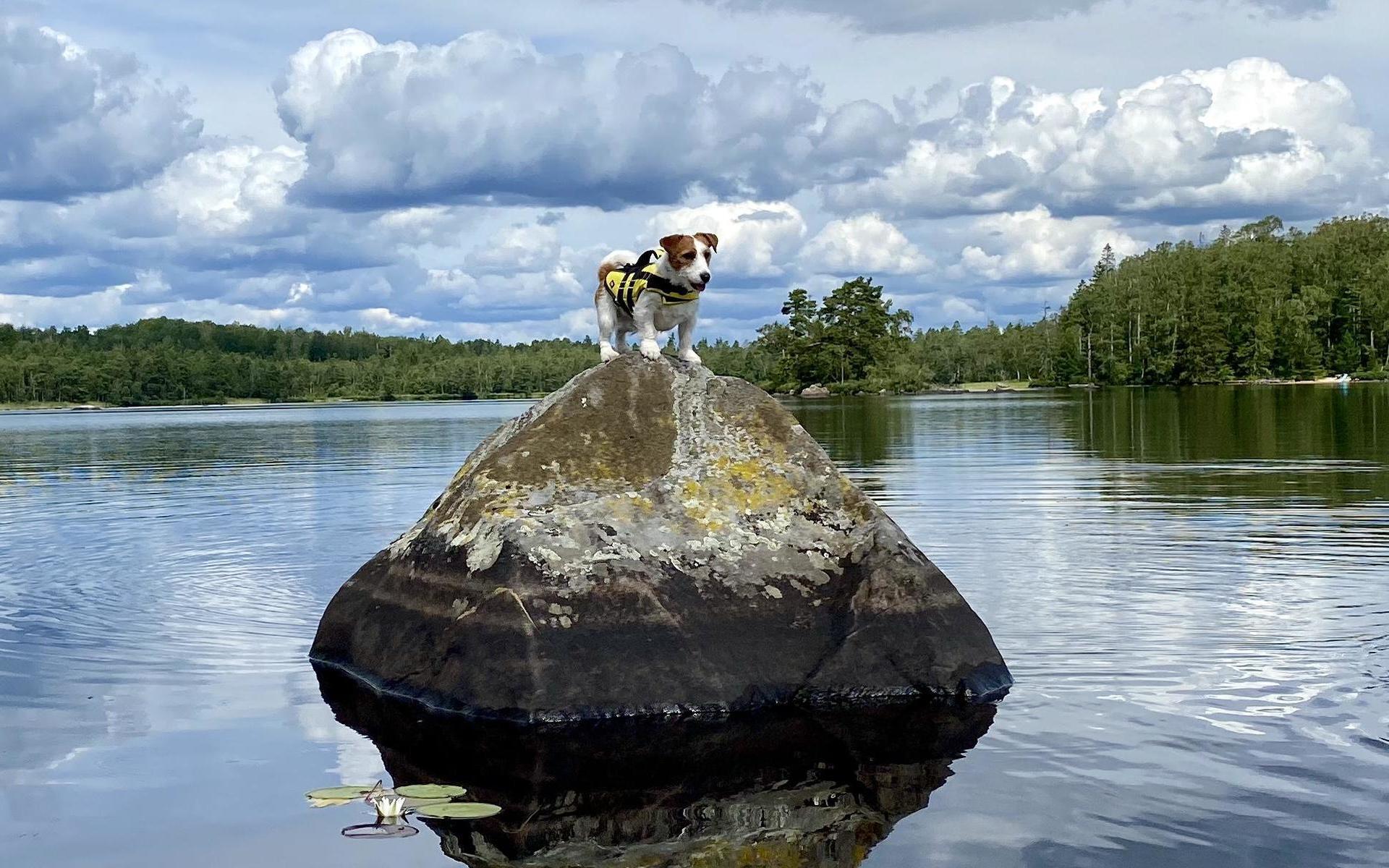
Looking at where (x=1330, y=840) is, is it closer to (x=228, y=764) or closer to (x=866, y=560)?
(x=866, y=560)

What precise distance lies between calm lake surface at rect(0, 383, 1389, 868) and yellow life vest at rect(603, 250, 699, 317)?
455 centimetres

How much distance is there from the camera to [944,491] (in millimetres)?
27500

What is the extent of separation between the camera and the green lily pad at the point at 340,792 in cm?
874

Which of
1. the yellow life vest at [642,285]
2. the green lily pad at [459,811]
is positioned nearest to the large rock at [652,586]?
the yellow life vest at [642,285]

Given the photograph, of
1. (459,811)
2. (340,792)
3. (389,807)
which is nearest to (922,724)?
(459,811)

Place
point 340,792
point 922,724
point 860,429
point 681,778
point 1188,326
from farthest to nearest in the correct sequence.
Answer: point 1188,326 < point 860,429 < point 922,724 < point 681,778 < point 340,792

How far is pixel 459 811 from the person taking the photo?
845 centimetres

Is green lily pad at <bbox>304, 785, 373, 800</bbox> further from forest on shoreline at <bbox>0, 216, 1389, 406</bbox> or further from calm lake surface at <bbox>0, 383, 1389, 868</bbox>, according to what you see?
forest on shoreline at <bbox>0, 216, 1389, 406</bbox>

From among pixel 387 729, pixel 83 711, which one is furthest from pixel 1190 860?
pixel 83 711

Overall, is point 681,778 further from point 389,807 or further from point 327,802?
point 327,802

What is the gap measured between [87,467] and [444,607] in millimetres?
35088

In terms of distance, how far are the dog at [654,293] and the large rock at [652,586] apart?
89cm

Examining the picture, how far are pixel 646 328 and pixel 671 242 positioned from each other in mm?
956

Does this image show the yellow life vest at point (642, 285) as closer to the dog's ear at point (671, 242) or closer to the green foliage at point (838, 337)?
the dog's ear at point (671, 242)
